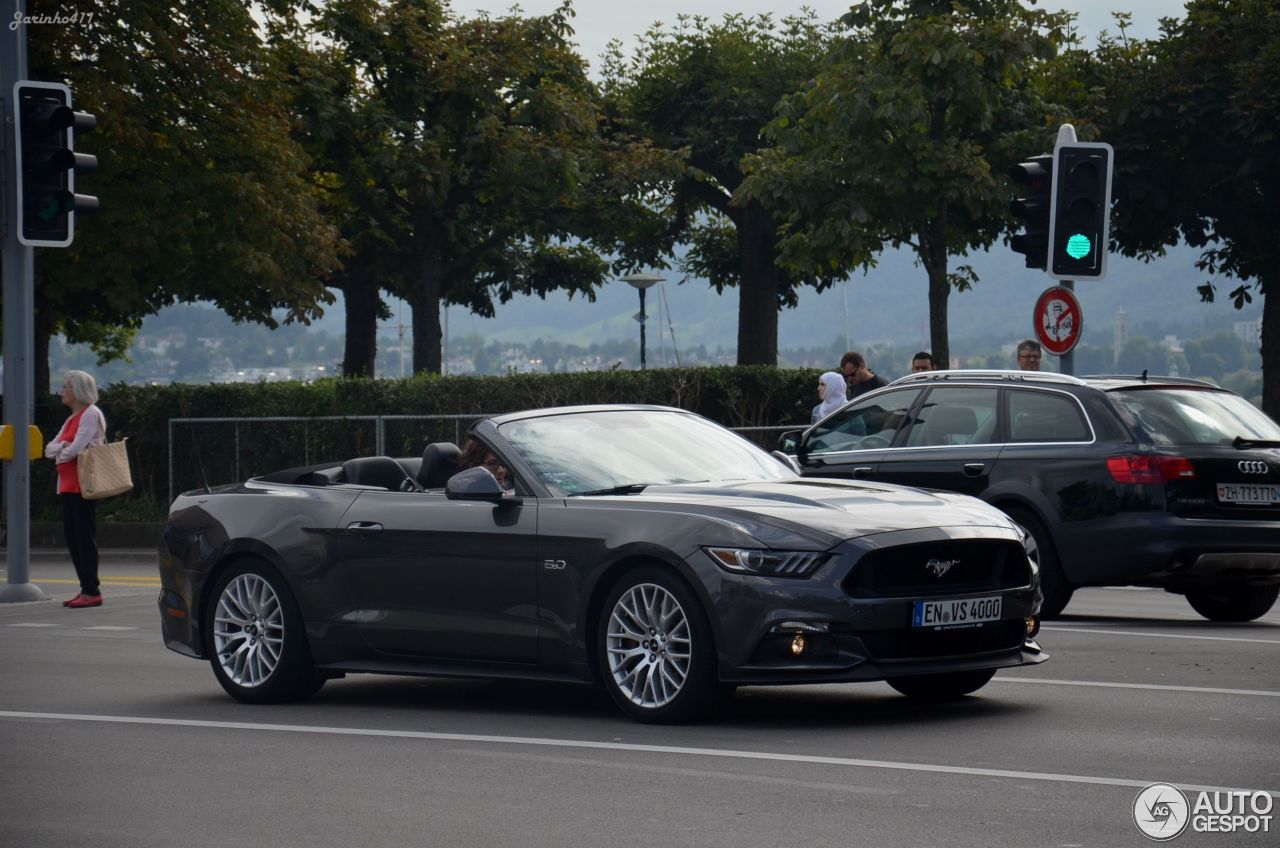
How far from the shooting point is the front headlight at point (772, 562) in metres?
8.77

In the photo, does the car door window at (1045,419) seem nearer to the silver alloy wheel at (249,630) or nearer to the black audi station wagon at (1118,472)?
the black audi station wagon at (1118,472)

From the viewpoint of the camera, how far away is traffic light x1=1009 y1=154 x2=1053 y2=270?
17859mm

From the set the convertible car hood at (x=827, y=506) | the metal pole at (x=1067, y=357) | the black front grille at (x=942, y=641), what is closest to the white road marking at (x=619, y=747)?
the black front grille at (x=942, y=641)

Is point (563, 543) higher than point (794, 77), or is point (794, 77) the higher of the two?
point (794, 77)

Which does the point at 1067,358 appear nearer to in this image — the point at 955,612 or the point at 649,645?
the point at 955,612

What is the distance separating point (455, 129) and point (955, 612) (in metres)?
37.4

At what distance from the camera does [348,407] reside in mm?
27141

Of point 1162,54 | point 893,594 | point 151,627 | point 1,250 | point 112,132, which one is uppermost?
point 1162,54

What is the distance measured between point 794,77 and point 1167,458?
42.7m

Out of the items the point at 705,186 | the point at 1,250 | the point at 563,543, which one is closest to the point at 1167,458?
the point at 563,543

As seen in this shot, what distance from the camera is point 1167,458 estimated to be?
13.5 m

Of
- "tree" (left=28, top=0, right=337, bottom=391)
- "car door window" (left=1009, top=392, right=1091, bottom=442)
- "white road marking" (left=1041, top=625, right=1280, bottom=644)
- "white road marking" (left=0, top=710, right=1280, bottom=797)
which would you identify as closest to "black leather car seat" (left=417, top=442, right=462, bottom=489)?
"white road marking" (left=0, top=710, right=1280, bottom=797)

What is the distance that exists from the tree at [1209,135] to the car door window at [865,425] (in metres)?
22.4

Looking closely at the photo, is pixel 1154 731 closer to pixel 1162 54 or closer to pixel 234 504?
pixel 234 504
